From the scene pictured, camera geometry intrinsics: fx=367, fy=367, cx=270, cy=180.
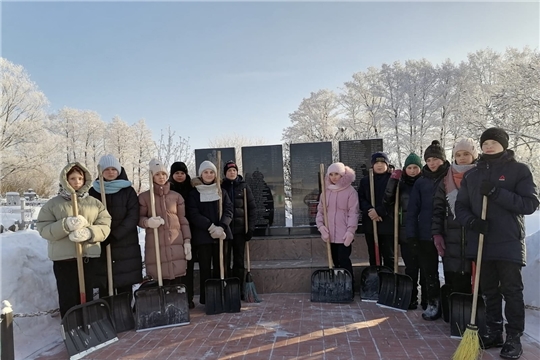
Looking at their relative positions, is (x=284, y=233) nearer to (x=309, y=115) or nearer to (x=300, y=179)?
(x=300, y=179)

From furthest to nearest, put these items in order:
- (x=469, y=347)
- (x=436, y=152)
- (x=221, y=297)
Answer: (x=221, y=297), (x=436, y=152), (x=469, y=347)

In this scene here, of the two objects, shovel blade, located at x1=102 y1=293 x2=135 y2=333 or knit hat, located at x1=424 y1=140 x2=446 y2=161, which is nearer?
knit hat, located at x1=424 y1=140 x2=446 y2=161

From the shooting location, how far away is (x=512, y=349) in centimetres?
326

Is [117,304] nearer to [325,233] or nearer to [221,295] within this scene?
[221,295]

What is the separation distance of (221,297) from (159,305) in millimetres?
840

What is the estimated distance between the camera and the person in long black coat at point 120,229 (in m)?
4.37

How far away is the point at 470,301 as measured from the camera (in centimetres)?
379

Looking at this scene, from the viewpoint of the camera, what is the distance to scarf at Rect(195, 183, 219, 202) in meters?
5.06

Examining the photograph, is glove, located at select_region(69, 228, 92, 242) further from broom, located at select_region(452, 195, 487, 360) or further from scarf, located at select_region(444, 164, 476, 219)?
scarf, located at select_region(444, 164, 476, 219)

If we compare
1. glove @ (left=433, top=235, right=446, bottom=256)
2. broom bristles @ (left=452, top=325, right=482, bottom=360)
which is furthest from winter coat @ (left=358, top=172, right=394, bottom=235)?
broom bristles @ (left=452, top=325, right=482, bottom=360)

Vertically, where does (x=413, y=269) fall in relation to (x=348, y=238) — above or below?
below

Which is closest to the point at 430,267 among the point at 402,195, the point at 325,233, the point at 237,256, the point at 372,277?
the point at 402,195

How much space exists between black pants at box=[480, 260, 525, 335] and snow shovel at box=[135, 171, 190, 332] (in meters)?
3.28

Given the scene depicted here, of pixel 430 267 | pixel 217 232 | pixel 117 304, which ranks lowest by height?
pixel 117 304
